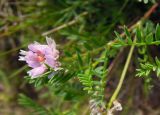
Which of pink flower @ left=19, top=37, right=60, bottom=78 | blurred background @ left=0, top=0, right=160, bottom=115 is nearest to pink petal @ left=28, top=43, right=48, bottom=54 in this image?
pink flower @ left=19, top=37, right=60, bottom=78

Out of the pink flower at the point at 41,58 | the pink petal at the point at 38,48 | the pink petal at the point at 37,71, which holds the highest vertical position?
the pink petal at the point at 38,48

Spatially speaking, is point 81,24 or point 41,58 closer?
point 41,58

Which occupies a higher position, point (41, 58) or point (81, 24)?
point (81, 24)

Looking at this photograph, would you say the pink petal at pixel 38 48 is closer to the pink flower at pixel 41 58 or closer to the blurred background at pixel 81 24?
the pink flower at pixel 41 58

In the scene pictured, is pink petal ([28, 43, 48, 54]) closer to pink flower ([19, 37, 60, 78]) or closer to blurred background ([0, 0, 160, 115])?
pink flower ([19, 37, 60, 78])

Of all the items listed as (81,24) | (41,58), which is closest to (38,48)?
(41,58)

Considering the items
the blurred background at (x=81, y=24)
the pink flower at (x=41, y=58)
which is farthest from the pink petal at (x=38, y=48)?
the blurred background at (x=81, y=24)

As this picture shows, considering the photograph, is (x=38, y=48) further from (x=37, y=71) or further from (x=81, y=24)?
(x=81, y=24)

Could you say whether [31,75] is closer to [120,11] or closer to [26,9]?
[120,11]

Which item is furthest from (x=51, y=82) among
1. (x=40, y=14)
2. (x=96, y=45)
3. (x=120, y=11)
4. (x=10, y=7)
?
(x=10, y=7)

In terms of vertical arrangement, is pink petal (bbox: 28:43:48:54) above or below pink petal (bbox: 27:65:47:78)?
above
